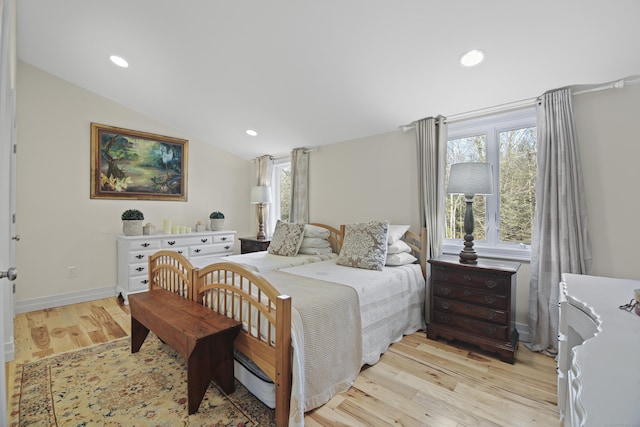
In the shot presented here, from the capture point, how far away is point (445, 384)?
2.00 meters

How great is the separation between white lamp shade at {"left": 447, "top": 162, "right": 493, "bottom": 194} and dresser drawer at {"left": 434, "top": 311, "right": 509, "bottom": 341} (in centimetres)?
108

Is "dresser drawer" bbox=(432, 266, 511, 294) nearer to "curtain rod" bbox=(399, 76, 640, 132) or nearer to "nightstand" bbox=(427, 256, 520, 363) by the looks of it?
"nightstand" bbox=(427, 256, 520, 363)

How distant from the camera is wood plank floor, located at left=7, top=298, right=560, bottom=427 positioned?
169 cm

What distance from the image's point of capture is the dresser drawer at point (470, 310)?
2.34 meters

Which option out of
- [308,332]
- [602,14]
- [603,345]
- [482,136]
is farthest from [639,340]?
[482,136]

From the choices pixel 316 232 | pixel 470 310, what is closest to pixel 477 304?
pixel 470 310

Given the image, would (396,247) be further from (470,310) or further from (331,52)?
(331,52)

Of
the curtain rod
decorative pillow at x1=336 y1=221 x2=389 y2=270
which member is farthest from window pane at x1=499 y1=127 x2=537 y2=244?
decorative pillow at x1=336 y1=221 x2=389 y2=270

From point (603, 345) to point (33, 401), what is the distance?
9.30 ft

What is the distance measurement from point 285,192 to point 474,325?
338 centimetres

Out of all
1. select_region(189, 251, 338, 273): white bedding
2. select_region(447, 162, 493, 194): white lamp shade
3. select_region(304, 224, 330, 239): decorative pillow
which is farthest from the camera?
select_region(304, 224, 330, 239): decorative pillow

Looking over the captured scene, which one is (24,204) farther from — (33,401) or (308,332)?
(308,332)

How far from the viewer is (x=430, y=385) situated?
1992 millimetres

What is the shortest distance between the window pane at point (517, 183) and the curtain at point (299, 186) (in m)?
2.43
